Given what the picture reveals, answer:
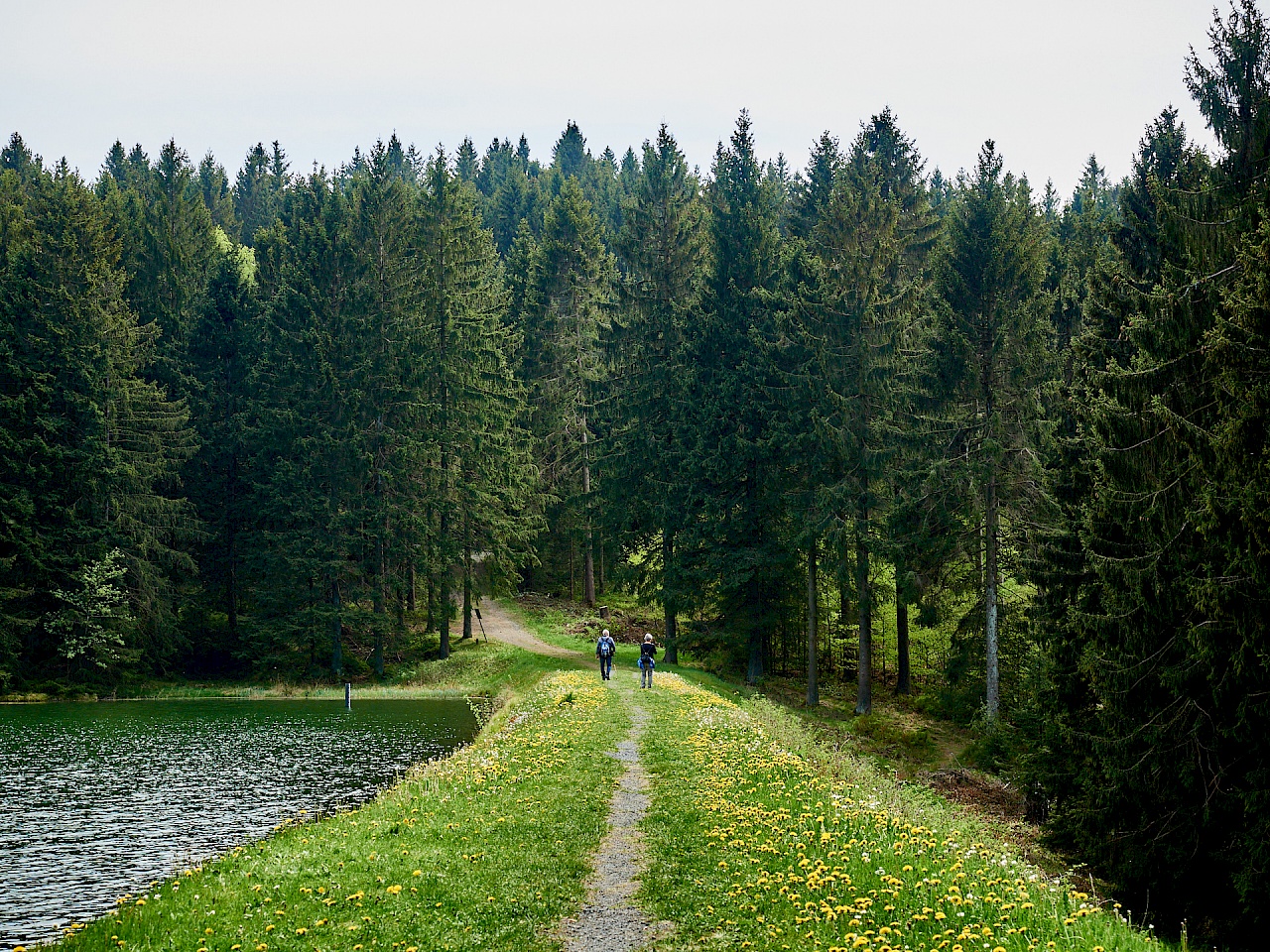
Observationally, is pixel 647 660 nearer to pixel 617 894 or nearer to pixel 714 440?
pixel 714 440

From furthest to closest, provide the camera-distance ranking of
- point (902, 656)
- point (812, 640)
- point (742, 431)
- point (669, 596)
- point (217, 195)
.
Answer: point (217, 195) → point (669, 596) → point (742, 431) → point (902, 656) → point (812, 640)

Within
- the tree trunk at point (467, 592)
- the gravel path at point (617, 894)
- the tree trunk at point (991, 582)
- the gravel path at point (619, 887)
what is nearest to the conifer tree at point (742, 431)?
the tree trunk at point (991, 582)

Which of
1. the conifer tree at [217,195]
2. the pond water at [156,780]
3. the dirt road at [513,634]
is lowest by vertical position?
the pond water at [156,780]

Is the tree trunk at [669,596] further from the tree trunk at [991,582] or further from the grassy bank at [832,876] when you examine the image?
the grassy bank at [832,876]

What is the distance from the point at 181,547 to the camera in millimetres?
52938

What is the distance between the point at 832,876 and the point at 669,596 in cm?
3355

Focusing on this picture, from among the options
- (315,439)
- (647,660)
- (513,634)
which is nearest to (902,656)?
(647,660)

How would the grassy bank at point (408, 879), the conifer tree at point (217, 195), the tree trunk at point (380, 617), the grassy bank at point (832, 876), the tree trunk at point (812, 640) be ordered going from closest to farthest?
1. the grassy bank at point (832, 876)
2. the grassy bank at point (408, 879)
3. the tree trunk at point (812, 640)
4. the tree trunk at point (380, 617)
5. the conifer tree at point (217, 195)

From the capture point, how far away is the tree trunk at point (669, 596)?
141ft

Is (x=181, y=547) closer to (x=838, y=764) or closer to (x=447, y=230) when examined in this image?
(x=447, y=230)

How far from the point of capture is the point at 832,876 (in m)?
9.30

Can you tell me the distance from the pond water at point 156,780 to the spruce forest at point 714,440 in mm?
11564

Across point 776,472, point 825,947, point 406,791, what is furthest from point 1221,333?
point 776,472

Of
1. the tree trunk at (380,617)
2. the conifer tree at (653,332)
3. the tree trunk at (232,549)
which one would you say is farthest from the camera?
the tree trunk at (232,549)
